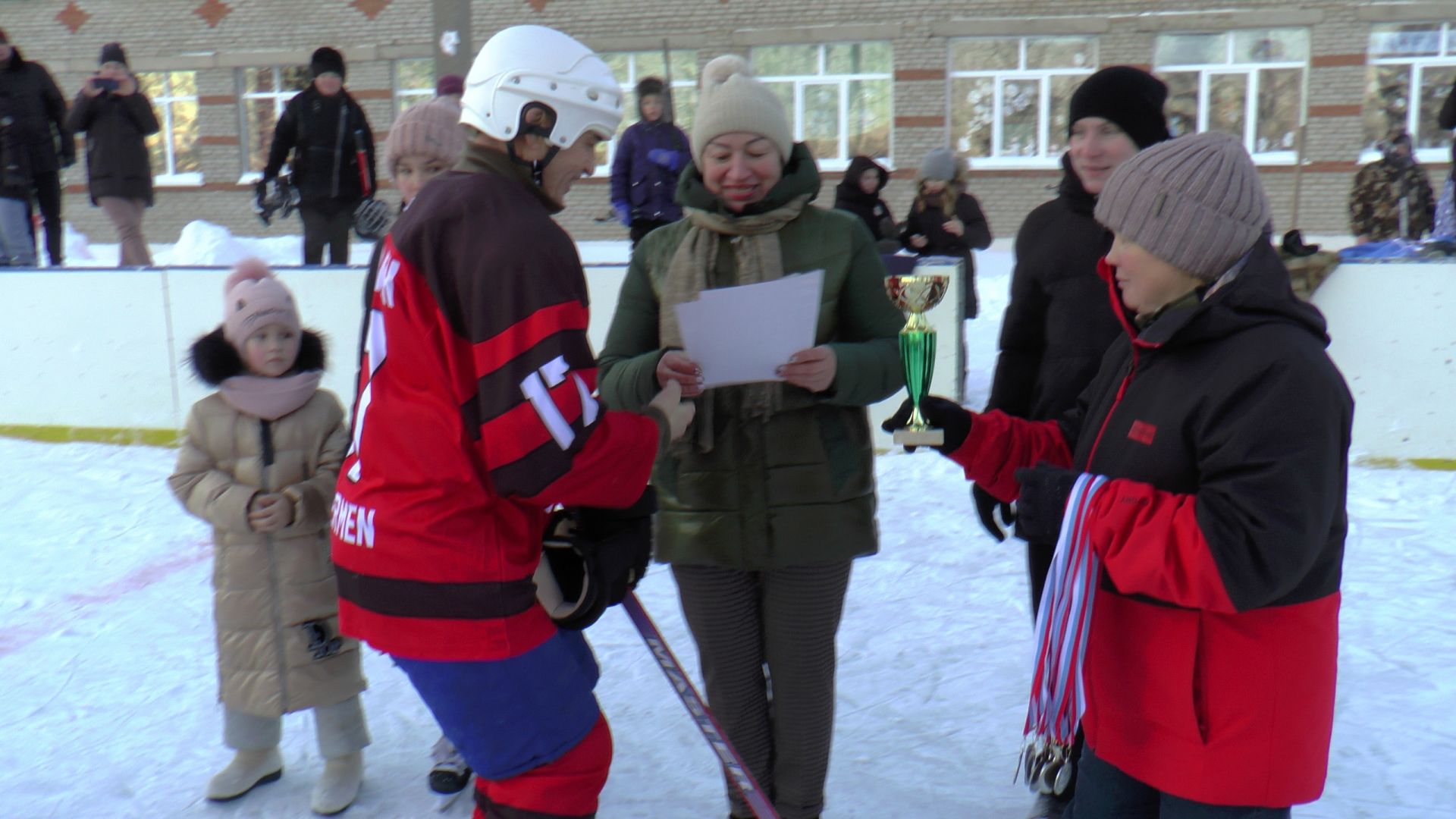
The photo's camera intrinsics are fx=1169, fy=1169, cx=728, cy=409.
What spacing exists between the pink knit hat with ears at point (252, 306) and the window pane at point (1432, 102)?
1448 cm

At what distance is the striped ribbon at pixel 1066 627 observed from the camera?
5.16 ft

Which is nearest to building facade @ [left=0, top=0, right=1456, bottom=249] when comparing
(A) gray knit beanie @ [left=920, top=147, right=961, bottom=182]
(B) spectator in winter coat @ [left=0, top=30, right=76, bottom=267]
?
(B) spectator in winter coat @ [left=0, top=30, right=76, bottom=267]

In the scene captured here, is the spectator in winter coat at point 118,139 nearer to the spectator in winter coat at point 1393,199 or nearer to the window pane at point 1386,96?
the spectator in winter coat at point 1393,199

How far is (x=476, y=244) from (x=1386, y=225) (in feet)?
32.4

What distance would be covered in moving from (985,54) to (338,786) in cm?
1410

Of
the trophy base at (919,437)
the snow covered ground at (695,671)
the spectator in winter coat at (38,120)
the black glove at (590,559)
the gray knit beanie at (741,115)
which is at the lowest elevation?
the snow covered ground at (695,671)

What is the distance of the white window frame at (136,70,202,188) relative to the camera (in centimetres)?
1795

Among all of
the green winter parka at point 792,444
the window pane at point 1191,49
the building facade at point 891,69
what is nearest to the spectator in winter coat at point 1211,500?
the green winter parka at point 792,444

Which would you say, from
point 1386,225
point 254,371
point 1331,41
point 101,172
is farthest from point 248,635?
point 1331,41

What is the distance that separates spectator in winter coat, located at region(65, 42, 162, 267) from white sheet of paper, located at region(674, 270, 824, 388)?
724 centimetres

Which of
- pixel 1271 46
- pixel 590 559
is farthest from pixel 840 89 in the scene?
pixel 590 559

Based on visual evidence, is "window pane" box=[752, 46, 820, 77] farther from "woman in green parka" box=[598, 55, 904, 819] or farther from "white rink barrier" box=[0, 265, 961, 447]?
"woman in green parka" box=[598, 55, 904, 819]

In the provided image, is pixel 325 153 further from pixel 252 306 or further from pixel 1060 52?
pixel 1060 52

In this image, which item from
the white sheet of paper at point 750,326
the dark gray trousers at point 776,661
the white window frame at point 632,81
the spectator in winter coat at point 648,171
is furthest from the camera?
the white window frame at point 632,81
